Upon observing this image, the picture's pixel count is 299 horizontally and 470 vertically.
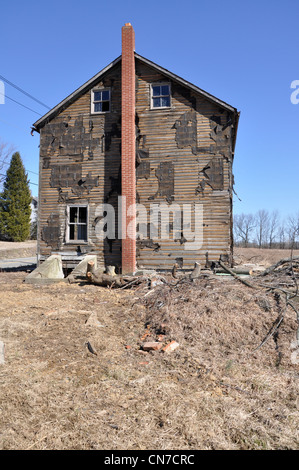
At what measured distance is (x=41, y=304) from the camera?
8.26m

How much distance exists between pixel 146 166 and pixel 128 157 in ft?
3.00

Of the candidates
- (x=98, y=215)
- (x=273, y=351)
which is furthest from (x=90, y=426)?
(x=98, y=215)

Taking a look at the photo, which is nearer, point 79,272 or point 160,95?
point 79,272

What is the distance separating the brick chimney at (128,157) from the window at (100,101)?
1.15 meters

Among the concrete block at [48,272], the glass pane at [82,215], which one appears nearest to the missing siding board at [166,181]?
the glass pane at [82,215]

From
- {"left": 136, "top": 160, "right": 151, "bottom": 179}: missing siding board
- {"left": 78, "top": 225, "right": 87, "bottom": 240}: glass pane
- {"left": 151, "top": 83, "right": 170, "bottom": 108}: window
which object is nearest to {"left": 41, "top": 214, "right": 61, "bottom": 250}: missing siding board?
{"left": 78, "top": 225, "right": 87, "bottom": 240}: glass pane

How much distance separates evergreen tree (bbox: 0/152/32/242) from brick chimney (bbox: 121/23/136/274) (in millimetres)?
29524

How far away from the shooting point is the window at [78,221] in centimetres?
1438

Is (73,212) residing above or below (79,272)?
above

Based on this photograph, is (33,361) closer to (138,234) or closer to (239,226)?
(138,234)

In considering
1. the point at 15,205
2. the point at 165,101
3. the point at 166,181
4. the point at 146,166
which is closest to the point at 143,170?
the point at 146,166

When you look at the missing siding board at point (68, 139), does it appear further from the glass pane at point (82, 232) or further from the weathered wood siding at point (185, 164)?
the glass pane at point (82, 232)

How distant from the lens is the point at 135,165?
1359 cm

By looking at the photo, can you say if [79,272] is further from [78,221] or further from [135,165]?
[135,165]
